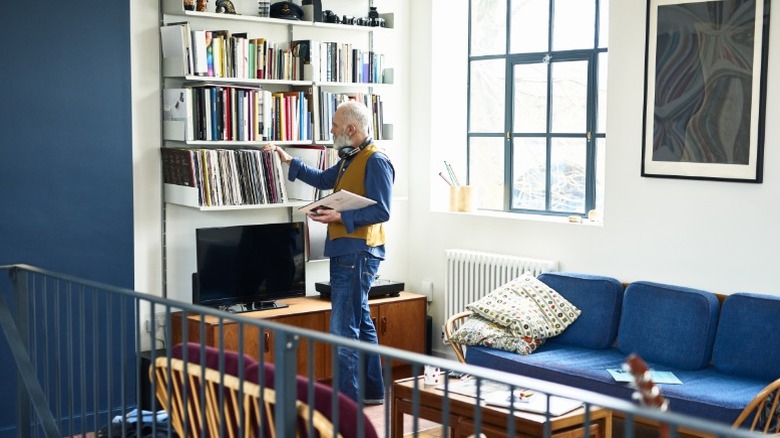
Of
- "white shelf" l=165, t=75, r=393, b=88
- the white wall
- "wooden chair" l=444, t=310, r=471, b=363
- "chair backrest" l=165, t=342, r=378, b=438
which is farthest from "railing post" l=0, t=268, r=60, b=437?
the white wall

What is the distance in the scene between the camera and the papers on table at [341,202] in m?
5.26

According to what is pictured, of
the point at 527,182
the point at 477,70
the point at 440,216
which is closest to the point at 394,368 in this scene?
the point at 440,216

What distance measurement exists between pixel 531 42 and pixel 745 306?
8.05ft

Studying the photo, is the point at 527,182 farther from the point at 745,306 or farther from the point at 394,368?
the point at 745,306

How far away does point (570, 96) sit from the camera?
6.57 meters

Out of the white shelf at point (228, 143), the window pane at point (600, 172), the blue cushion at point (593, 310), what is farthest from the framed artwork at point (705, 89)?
the white shelf at point (228, 143)

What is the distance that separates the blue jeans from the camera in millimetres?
5555

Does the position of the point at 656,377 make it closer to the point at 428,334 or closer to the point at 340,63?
the point at 428,334

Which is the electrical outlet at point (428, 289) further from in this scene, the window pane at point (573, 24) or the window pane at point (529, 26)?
the window pane at point (573, 24)

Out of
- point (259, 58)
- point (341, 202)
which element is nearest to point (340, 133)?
point (341, 202)

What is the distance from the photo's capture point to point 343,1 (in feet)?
22.4

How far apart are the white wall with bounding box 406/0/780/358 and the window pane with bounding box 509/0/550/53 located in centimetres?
45

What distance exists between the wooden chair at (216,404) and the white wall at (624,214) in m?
3.19

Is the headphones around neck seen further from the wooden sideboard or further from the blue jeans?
the wooden sideboard
